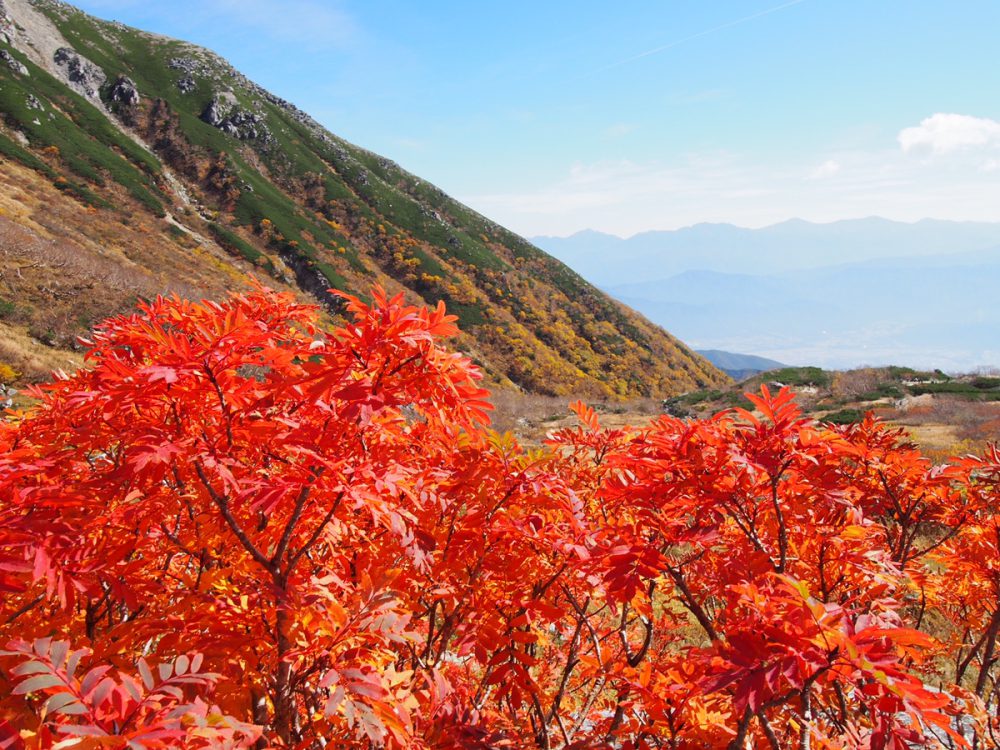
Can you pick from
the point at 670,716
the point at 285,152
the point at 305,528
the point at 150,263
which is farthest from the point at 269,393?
the point at 285,152

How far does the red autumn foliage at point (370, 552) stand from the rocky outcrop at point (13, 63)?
5986 centimetres

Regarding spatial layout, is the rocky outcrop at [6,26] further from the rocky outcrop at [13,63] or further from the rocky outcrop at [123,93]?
the rocky outcrop at [123,93]

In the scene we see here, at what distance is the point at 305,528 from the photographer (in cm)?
276

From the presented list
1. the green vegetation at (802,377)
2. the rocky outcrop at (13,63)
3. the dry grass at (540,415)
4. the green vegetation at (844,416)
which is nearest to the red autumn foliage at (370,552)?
the dry grass at (540,415)

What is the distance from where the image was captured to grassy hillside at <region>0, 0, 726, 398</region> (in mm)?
40781

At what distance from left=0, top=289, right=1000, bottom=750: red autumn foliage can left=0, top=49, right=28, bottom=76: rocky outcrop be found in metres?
59.9

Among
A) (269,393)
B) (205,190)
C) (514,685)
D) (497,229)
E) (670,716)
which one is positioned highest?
(497,229)

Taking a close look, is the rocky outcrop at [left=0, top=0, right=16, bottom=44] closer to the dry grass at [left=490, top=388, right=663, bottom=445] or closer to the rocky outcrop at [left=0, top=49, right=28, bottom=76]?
the rocky outcrop at [left=0, top=49, right=28, bottom=76]

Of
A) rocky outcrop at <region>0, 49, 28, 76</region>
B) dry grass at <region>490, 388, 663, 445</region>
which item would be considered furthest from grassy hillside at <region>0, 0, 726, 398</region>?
dry grass at <region>490, 388, 663, 445</region>

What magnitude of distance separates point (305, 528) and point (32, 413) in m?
2.59

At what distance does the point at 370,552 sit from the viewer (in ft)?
10.2

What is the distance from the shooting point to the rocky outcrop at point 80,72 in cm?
Answer: 4972

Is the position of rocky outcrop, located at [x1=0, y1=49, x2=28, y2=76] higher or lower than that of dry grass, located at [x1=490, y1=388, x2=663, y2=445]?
higher

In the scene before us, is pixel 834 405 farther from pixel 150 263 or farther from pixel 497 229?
pixel 497 229
